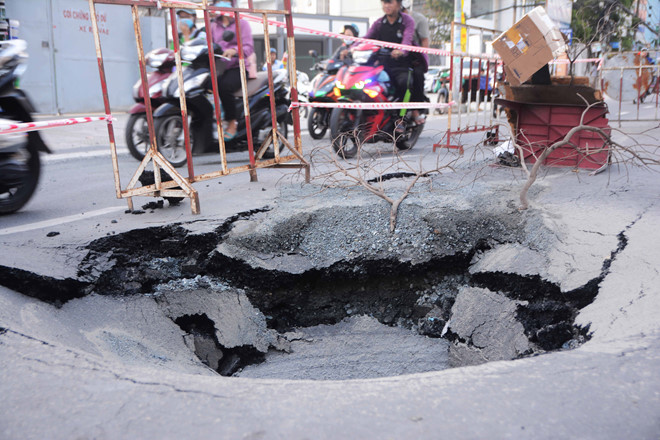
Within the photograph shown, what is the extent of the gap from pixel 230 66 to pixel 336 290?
163 inches

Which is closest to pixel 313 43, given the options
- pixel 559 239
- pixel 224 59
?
pixel 224 59

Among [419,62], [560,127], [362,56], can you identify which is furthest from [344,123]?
[560,127]

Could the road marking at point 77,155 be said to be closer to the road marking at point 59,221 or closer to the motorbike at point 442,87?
the road marking at point 59,221

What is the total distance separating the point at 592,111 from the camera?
5.93 m

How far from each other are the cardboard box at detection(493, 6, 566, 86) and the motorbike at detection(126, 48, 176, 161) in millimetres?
3525

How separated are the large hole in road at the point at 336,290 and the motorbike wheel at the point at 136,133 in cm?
307

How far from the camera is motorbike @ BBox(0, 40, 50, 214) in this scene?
4285 millimetres

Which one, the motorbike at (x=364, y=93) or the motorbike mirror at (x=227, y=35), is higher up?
the motorbike mirror at (x=227, y=35)

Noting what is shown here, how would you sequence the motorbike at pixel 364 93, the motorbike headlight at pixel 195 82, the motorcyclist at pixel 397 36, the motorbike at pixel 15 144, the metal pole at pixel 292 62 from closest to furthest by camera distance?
the motorbike at pixel 15 144
the metal pole at pixel 292 62
the motorbike headlight at pixel 195 82
the motorbike at pixel 364 93
the motorcyclist at pixel 397 36

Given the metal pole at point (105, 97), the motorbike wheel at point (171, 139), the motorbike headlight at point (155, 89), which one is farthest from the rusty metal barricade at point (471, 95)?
the metal pole at point (105, 97)

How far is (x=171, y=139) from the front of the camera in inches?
266

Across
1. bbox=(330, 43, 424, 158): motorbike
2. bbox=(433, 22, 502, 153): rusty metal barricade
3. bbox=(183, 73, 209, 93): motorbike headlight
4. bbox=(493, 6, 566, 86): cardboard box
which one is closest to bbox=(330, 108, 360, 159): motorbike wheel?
bbox=(330, 43, 424, 158): motorbike

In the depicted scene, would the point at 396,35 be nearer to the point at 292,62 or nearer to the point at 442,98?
the point at 292,62

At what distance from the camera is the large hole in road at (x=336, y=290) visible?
10.6 feet
